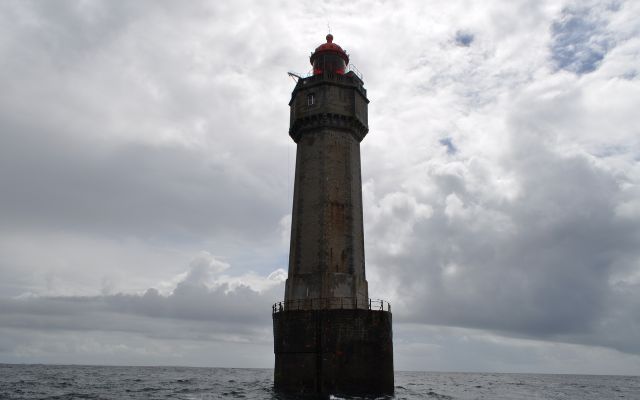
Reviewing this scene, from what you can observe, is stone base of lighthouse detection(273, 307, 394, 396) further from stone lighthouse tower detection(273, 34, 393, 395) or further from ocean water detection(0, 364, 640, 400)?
ocean water detection(0, 364, 640, 400)

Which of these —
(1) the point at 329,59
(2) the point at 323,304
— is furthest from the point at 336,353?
(1) the point at 329,59

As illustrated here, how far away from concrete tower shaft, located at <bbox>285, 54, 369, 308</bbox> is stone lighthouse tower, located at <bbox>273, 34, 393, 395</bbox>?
0.22ft

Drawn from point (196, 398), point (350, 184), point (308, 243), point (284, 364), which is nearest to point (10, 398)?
point (196, 398)

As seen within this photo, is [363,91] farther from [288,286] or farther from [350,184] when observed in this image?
[288,286]

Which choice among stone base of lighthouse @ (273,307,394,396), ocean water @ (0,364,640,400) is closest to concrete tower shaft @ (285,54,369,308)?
stone base of lighthouse @ (273,307,394,396)

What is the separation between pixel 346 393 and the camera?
87.4 feet

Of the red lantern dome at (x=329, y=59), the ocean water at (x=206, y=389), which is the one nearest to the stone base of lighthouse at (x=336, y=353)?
the ocean water at (x=206, y=389)

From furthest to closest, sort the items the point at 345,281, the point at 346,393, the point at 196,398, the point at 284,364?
the point at 196,398 < the point at 345,281 < the point at 284,364 < the point at 346,393

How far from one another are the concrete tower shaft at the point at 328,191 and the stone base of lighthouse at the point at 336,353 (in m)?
2.93

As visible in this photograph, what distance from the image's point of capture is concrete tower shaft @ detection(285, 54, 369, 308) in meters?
31.5

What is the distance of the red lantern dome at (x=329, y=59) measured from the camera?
36812 millimetres

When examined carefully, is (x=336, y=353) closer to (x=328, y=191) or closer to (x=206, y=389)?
(x=328, y=191)

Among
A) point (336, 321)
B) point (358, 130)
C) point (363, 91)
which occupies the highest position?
point (363, 91)

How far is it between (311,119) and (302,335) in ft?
47.9
